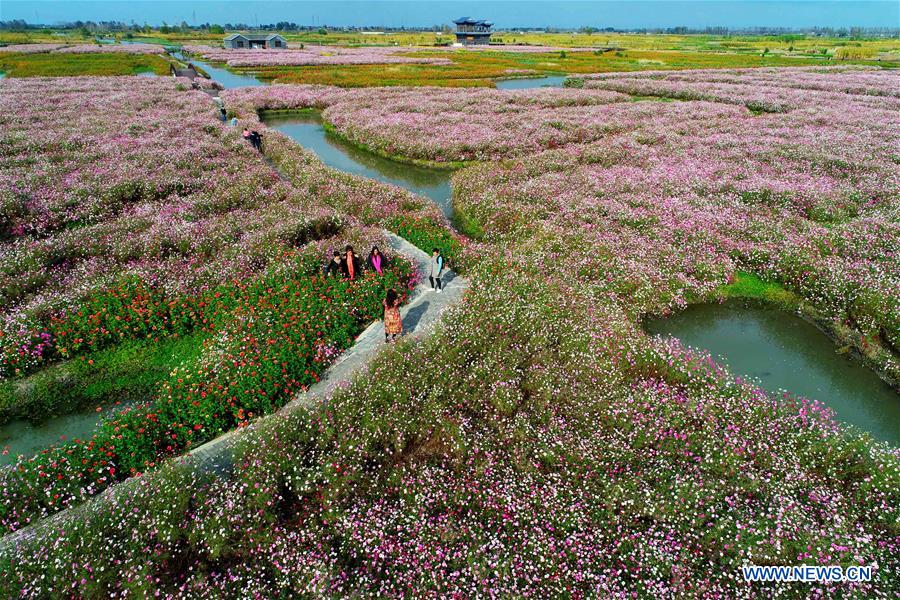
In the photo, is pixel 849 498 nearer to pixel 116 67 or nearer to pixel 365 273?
pixel 365 273

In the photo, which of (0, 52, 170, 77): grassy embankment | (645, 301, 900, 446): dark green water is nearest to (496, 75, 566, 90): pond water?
(0, 52, 170, 77): grassy embankment

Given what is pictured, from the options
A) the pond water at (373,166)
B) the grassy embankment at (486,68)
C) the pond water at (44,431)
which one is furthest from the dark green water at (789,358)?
the grassy embankment at (486,68)

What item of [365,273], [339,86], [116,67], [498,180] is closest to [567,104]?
[498,180]

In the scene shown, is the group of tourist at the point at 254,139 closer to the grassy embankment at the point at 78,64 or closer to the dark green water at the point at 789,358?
the dark green water at the point at 789,358

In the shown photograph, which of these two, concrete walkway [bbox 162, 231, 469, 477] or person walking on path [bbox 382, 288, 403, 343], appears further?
person walking on path [bbox 382, 288, 403, 343]

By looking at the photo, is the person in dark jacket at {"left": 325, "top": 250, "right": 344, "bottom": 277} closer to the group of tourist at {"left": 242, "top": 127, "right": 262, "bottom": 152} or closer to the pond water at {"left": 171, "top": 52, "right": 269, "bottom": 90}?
the group of tourist at {"left": 242, "top": 127, "right": 262, "bottom": 152}

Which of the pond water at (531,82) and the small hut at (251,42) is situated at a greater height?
the small hut at (251,42)
